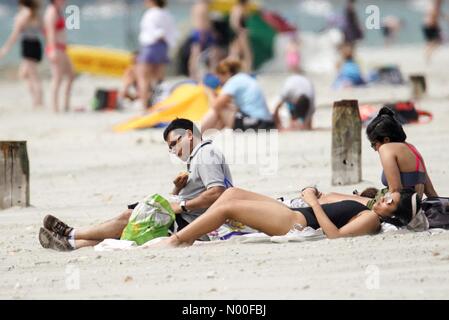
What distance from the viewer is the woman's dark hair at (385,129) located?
7.33 m

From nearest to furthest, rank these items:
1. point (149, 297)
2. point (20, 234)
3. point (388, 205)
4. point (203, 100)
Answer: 1. point (149, 297)
2. point (388, 205)
3. point (20, 234)
4. point (203, 100)

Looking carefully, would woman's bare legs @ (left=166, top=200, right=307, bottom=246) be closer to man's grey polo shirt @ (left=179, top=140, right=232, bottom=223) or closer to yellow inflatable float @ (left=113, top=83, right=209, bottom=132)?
man's grey polo shirt @ (left=179, top=140, right=232, bottom=223)

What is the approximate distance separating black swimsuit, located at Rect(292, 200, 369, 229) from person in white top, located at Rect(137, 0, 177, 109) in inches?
354

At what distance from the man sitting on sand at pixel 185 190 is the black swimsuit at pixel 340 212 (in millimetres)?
581

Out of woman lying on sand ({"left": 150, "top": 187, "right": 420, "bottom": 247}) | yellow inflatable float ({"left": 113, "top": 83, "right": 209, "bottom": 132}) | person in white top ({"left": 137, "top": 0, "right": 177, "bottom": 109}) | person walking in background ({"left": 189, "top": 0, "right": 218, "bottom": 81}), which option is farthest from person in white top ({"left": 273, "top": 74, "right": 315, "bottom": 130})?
person walking in background ({"left": 189, "top": 0, "right": 218, "bottom": 81})

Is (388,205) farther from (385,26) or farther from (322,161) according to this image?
(385,26)

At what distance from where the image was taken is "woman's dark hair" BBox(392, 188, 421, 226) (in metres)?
7.07

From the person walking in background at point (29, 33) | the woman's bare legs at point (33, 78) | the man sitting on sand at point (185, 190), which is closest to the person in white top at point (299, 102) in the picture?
the person walking in background at point (29, 33)

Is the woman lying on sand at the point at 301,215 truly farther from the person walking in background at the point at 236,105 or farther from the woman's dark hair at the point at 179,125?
the person walking in background at the point at 236,105

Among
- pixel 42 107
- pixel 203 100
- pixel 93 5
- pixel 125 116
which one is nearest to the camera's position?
pixel 203 100

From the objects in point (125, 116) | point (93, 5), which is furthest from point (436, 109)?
point (93, 5)

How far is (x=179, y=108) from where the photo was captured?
13727mm
